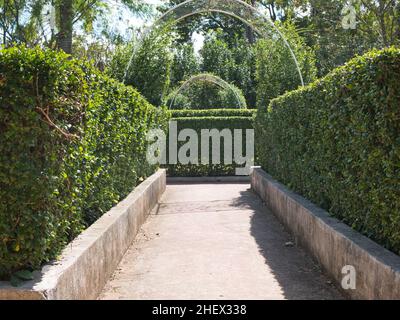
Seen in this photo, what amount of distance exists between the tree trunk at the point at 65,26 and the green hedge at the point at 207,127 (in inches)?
195

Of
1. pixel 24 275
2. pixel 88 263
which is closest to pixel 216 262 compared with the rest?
pixel 88 263

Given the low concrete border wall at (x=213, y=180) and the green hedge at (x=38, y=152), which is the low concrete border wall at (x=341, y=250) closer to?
the green hedge at (x=38, y=152)

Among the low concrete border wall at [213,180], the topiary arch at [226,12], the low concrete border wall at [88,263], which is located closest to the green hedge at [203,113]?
the low concrete border wall at [213,180]

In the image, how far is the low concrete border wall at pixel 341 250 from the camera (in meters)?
3.93

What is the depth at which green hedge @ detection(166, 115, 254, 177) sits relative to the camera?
67.3 feet

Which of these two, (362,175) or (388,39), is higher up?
(388,39)

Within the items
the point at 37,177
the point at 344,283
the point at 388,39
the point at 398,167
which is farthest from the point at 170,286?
the point at 388,39

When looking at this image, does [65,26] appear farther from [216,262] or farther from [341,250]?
[341,250]

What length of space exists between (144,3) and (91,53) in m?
10.7

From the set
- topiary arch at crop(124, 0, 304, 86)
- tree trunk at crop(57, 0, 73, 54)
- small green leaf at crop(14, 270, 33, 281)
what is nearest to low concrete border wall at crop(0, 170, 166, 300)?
small green leaf at crop(14, 270, 33, 281)

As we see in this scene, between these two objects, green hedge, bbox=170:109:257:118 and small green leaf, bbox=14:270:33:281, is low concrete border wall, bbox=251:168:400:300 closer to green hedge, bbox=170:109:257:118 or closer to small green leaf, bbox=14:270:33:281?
small green leaf, bbox=14:270:33:281

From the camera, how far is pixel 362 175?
4934 millimetres

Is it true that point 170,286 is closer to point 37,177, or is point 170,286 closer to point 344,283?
point 344,283

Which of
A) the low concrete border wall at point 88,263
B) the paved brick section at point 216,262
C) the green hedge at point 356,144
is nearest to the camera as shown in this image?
the low concrete border wall at point 88,263
